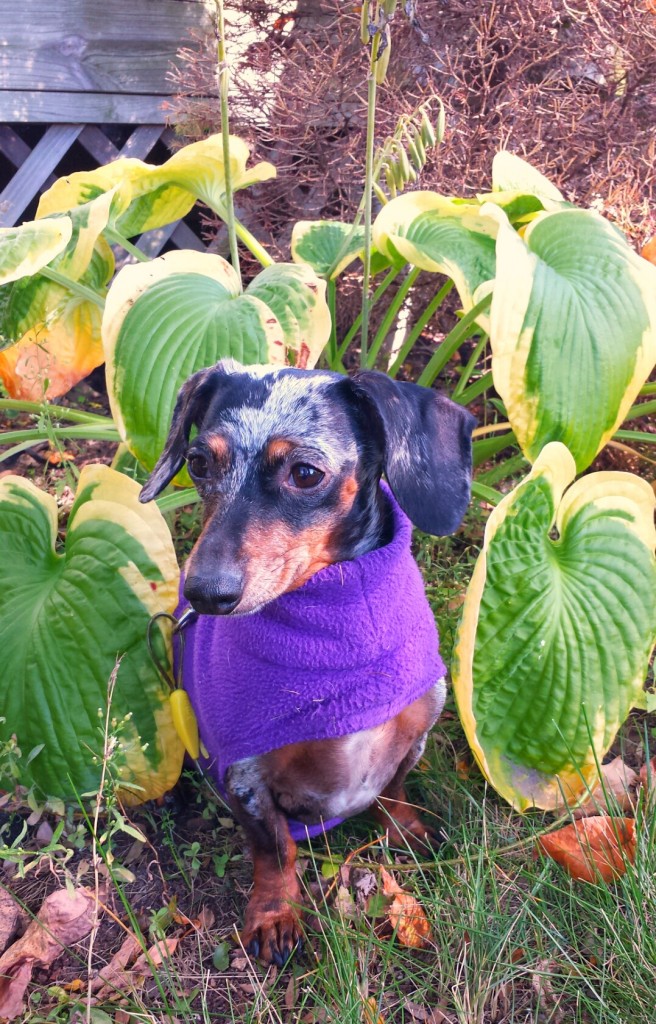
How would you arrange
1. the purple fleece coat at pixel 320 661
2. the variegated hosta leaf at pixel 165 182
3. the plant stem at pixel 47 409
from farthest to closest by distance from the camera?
the plant stem at pixel 47 409 < the variegated hosta leaf at pixel 165 182 < the purple fleece coat at pixel 320 661

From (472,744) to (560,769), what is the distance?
244mm

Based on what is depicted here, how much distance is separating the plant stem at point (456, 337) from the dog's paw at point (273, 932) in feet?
4.42

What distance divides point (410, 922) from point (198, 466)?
91cm

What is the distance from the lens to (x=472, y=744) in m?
1.55

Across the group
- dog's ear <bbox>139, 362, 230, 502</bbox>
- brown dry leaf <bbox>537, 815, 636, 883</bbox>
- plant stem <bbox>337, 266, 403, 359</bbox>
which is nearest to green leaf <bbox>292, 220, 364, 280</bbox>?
plant stem <bbox>337, 266, 403, 359</bbox>

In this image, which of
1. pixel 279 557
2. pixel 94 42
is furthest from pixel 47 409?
pixel 94 42

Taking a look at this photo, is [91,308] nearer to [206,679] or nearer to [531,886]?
[206,679]

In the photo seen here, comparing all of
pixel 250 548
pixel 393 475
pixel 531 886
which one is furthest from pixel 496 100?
pixel 531 886

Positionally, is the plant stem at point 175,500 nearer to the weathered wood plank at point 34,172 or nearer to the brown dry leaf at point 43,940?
the brown dry leaf at point 43,940

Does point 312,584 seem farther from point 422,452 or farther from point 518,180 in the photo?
point 518,180

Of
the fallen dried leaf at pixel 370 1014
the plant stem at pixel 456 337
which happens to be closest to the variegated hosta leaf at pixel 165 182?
the plant stem at pixel 456 337

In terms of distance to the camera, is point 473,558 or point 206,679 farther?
point 473,558

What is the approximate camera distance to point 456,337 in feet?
7.58

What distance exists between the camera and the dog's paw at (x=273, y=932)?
5.12 feet
